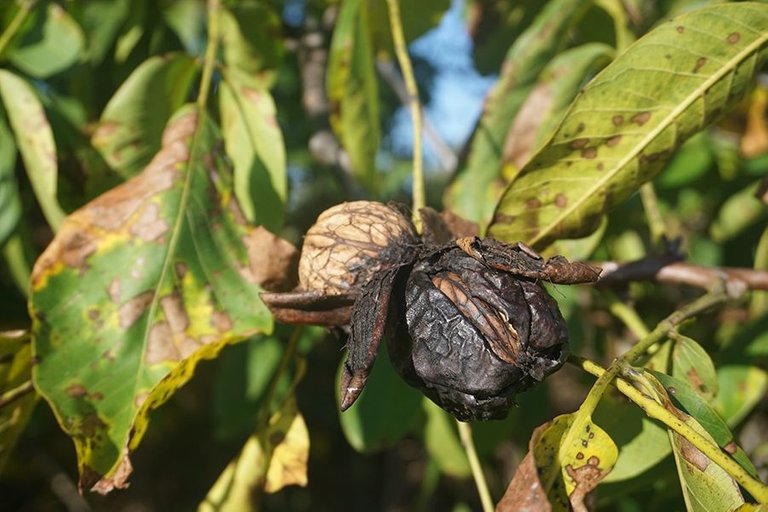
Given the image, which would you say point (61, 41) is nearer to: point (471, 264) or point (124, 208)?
point (124, 208)

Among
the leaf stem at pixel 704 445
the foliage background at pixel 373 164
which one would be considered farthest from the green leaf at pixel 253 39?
the leaf stem at pixel 704 445

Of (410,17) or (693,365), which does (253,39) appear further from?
(693,365)

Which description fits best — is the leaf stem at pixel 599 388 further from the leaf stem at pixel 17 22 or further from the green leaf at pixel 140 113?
the leaf stem at pixel 17 22

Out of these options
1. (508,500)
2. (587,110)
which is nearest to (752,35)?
(587,110)

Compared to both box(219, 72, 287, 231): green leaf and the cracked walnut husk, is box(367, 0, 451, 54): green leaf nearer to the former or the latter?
box(219, 72, 287, 231): green leaf

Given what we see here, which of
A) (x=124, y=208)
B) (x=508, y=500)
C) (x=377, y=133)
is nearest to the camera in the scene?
(x=508, y=500)

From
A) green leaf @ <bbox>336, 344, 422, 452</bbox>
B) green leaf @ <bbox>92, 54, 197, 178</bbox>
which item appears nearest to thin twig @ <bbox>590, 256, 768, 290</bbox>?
green leaf @ <bbox>336, 344, 422, 452</bbox>

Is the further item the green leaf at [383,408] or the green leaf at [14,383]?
the green leaf at [383,408]
